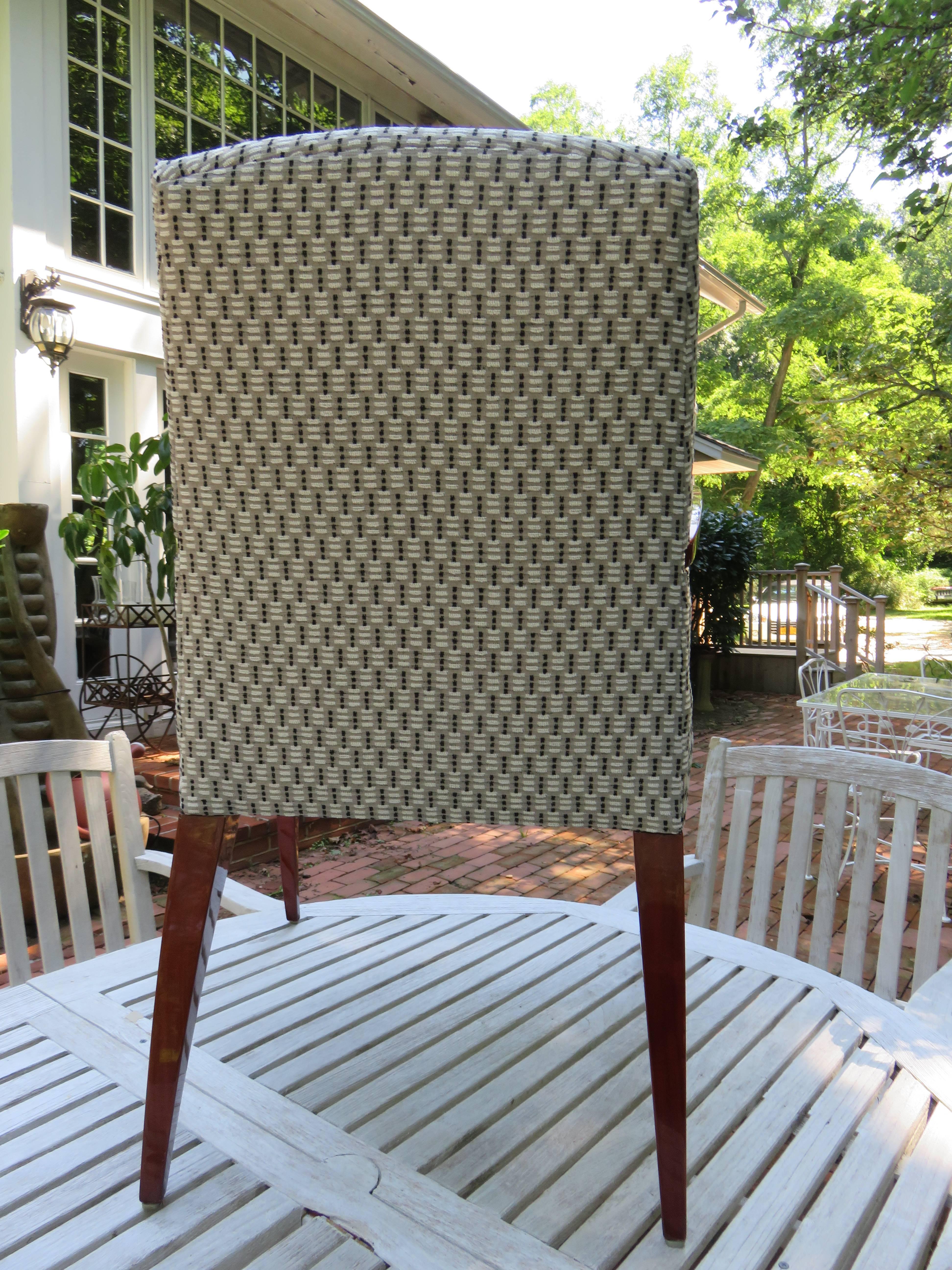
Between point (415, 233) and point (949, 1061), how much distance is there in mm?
1173

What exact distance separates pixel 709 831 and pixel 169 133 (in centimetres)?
550

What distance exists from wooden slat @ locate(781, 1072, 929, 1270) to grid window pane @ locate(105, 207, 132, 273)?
5.43 metres

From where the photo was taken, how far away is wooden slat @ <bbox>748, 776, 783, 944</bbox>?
1.58 metres

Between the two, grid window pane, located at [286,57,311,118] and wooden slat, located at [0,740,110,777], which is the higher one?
grid window pane, located at [286,57,311,118]

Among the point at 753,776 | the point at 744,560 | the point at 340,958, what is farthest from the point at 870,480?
the point at 340,958

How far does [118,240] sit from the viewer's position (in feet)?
16.8

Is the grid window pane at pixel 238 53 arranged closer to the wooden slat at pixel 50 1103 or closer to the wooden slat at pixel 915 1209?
the wooden slat at pixel 50 1103

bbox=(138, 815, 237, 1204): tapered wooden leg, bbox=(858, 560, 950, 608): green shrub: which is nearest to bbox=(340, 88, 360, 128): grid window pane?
bbox=(138, 815, 237, 1204): tapered wooden leg

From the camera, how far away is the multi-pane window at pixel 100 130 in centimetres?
479

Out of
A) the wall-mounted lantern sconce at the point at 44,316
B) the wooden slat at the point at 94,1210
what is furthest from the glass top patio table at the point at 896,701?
the wall-mounted lantern sconce at the point at 44,316

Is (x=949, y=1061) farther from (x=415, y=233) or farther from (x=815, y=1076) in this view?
(x=415, y=233)

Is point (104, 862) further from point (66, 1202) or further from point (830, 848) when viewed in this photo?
point (830, 848)

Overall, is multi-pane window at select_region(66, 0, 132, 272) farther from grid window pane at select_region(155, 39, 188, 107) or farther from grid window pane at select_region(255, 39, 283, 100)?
grid window pane at select_region(255, 39, 283, 100)

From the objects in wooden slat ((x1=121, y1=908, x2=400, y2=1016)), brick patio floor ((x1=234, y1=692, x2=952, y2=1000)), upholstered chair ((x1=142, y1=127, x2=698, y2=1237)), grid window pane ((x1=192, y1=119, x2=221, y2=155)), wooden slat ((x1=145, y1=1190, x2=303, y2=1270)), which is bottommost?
brick patio floor ((x1=234, y1=692, x2=952, y2=1000))
